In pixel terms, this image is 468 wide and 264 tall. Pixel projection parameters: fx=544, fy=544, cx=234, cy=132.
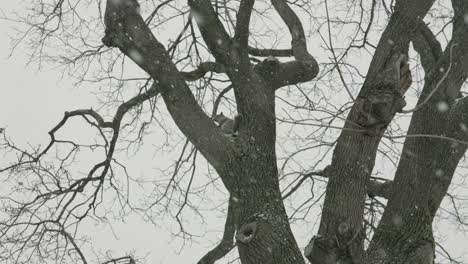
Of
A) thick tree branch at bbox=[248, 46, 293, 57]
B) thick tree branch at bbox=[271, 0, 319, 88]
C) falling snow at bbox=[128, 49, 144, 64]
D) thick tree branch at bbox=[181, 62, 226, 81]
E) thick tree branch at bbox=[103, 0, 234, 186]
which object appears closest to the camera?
thick tree branch at bbox=[103, 0, 234, 186]

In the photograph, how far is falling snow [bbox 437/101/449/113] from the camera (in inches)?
160

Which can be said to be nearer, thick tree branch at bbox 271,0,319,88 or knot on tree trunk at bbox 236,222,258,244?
knot on tree trunk at bbox 236,222,258,244

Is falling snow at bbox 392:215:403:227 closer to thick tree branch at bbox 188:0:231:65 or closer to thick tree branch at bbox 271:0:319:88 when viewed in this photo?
thick tree branch at bbox 271:0:319:88

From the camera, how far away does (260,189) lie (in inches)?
140

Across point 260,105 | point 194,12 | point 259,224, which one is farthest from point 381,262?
point 194,12

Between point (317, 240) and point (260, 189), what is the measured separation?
512 mm

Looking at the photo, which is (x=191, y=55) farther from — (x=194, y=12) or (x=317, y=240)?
(x=317, y=240)

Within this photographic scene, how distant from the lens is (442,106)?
4074 millimetres

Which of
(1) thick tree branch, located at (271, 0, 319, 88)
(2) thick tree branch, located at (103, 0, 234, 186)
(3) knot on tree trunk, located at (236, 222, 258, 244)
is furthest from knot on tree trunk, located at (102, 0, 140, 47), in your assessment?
(3) knot on tree trunk, located at (236, 222, 258, 244)

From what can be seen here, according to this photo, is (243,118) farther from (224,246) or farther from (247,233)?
(224,246)

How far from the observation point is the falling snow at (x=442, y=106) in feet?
13.3

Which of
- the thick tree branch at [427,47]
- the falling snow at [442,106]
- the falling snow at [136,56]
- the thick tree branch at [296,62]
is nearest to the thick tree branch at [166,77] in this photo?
the falling snow at [136,56]

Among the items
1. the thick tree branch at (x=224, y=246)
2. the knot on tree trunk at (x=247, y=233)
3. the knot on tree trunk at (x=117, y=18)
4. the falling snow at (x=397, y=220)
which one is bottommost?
the falling snow at (x=397, y=220)

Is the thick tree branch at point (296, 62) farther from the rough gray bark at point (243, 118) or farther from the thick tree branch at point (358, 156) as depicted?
the thick tree branch at point (358, 156)
